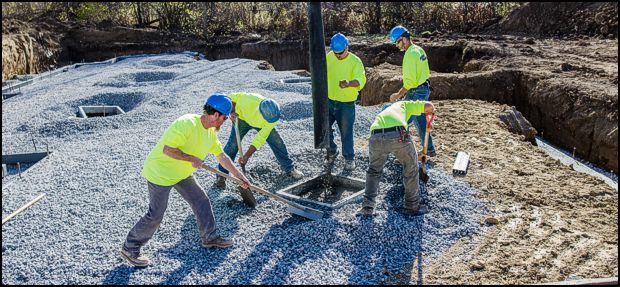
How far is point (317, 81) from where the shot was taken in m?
6.35

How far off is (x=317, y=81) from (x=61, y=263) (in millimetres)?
3319

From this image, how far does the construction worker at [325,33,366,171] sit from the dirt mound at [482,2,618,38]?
482 inches

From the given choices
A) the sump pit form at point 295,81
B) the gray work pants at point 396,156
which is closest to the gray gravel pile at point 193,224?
the gray work pants at point 396,156

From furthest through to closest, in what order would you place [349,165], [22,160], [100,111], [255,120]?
1. [100,111]
2. [22,160]
3. [349,165]
4. [255,120]

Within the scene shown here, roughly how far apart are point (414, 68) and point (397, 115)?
1.77 metres

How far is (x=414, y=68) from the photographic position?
275 inches

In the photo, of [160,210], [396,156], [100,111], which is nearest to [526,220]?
[396,156]

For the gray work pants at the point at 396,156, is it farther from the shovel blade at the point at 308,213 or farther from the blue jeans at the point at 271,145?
the blue jeans at the point at 271,145

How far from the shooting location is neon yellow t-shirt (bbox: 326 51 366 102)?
22.7 feet

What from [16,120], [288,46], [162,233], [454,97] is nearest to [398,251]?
[162,233]

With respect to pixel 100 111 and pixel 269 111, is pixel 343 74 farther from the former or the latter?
pixel 100 111

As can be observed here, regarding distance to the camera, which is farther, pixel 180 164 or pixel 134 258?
pixel 134 258

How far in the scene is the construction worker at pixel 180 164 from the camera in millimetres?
4551

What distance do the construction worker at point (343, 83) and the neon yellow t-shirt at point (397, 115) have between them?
1.34 metres
